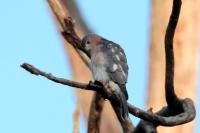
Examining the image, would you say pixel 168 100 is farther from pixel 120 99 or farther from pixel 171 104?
pixel 120 99

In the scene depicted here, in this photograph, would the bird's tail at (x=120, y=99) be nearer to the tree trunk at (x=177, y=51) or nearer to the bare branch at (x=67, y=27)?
the bare branch at (x=67, y=27)

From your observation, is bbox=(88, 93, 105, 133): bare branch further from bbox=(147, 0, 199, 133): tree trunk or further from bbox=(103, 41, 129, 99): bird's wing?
bbox=(147, 0, 199, 133): tree trunk

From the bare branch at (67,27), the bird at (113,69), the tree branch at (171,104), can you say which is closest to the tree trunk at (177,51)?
the bare branch at (67,27)

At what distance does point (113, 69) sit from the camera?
1.03 metres

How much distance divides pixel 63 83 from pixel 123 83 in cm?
9

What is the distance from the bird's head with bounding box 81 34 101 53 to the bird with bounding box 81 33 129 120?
18mm

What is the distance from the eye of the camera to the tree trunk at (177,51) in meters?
2.61

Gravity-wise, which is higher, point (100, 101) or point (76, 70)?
point (76, 70)

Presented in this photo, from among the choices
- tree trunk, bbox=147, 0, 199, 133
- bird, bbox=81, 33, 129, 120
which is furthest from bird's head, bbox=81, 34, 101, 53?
tree trunk, bbox=147, 0, 199, 133

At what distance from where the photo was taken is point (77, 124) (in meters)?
1.31

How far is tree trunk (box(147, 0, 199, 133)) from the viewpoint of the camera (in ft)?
8.55

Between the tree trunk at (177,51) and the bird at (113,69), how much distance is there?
151 cm

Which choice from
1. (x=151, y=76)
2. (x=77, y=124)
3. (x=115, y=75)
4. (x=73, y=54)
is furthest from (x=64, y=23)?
(x=73, y=54)

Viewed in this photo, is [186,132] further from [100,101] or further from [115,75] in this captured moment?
[115,75]
